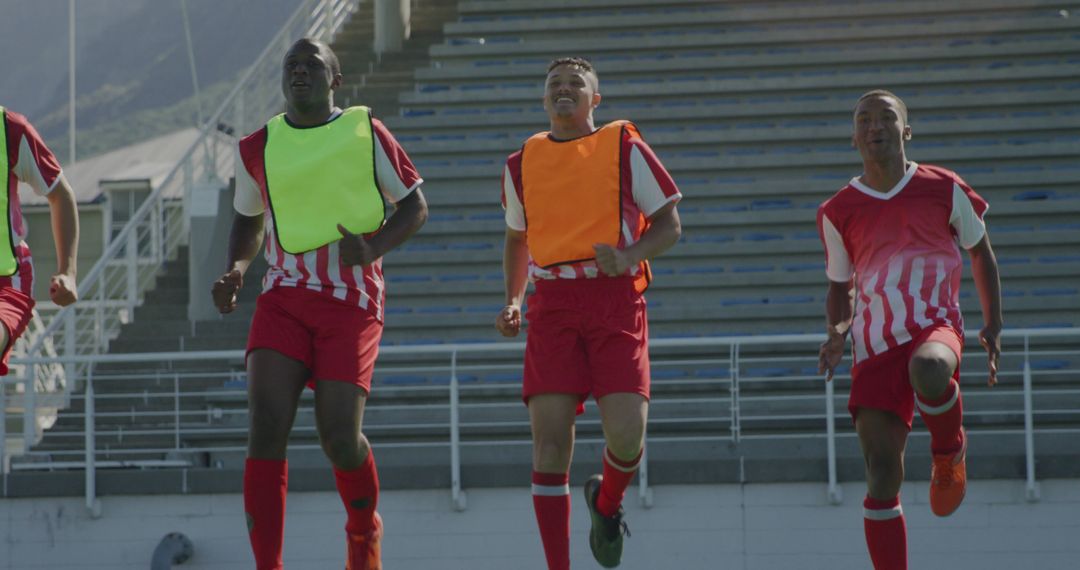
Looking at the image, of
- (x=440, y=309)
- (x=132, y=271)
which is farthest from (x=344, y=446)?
(x=132, y=271)

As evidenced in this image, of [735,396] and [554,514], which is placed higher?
[735,396]

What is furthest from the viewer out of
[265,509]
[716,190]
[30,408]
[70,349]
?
[716,190]

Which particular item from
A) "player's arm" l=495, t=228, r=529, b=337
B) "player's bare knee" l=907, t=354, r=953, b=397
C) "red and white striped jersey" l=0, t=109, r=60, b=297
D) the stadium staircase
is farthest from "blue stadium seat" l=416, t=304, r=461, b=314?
"player's bare knee" l=907, t=354, r=953, b=397

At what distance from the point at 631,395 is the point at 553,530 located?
52cm

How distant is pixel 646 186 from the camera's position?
4941mm

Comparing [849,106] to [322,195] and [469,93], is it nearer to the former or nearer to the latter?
[469,93]

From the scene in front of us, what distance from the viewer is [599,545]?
17.2ft

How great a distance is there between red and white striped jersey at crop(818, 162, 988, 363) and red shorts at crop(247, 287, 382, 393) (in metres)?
1.62

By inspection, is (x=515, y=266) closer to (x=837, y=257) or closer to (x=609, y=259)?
(x=609, y=259)

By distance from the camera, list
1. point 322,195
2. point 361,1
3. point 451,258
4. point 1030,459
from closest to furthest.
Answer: point 322,195 < point 1030,459 < point 451,258 < point 361,1

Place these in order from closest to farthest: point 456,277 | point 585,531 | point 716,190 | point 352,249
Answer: point 352,249, point 585,531, point 456,277, point 716,190

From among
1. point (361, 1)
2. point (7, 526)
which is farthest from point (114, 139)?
point (7, 526)

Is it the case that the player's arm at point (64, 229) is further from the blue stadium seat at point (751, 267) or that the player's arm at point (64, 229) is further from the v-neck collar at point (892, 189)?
the blue stadium seat at point (751, 267)

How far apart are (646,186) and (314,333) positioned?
1.17 m
